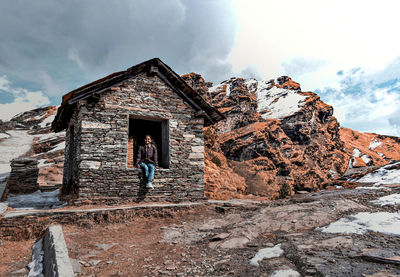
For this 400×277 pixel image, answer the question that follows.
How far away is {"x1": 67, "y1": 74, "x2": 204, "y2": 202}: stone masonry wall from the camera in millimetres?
7078

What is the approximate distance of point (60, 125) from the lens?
9930 millimetres

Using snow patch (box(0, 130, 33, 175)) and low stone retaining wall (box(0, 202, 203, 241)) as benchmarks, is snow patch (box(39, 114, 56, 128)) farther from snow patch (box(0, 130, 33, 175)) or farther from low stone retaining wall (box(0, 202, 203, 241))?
low stone retaining wall (box(0, 202, 203, 241))

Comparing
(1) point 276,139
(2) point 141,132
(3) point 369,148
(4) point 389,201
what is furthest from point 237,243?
(3) point 369,148

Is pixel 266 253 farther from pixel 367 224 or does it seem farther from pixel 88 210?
pixel 88 210

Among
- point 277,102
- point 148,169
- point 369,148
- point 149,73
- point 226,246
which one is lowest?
point 226,246

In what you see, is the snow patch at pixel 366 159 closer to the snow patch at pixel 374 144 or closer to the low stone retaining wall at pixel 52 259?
the snow patch at pixel 374 144

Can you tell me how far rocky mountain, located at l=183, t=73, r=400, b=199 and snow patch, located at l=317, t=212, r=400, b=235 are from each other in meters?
17.5

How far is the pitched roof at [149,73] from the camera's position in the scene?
7.29m

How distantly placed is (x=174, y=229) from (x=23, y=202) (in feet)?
17.2

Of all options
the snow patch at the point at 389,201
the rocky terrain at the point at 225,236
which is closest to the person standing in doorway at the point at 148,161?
the rocky terrain at the point at 225,236

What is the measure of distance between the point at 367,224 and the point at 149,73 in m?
7.36

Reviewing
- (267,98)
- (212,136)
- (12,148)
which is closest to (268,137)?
(212,136)

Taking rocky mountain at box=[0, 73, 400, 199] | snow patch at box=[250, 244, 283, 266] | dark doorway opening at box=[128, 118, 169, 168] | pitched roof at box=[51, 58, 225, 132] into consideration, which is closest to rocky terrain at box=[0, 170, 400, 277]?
snow patch at box=[250, 244, 283, 266]

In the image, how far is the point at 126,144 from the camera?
24.8 ft
